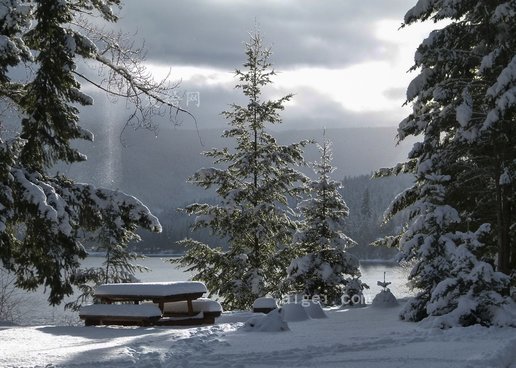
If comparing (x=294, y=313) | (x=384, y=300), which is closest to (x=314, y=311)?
(x=294, y=313)

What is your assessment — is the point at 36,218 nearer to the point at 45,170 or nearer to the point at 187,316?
the point at 45,170

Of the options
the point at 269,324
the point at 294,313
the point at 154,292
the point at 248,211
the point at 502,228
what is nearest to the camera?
the point at 269,324

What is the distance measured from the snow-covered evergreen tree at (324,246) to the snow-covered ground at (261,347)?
1251cm

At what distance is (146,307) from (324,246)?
44.9 ft

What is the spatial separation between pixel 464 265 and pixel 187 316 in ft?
22.3

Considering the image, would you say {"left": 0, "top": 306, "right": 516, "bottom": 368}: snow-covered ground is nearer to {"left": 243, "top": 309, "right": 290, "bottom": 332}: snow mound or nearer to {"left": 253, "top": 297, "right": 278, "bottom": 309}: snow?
{"left": 243, "top": 309, "right": 290, "bottom": 332}: snow mound

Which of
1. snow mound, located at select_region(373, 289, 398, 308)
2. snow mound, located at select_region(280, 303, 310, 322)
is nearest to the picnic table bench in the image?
snow mound, located at select_region(280, 303, 310, 322)

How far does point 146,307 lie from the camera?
525 inches

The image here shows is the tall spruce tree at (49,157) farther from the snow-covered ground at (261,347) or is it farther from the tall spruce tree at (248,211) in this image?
the tall spruce tree at (248,211)

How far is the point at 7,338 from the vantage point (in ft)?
34.9

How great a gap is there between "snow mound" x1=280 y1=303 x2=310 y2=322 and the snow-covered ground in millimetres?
1618

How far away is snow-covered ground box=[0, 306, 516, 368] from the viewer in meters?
8.59

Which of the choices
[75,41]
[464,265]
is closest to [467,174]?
[464,265]

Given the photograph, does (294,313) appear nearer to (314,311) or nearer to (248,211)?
(314,311)
